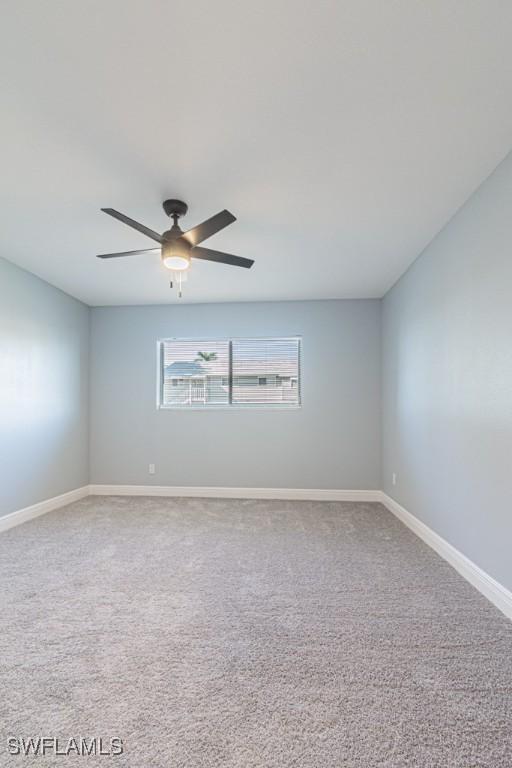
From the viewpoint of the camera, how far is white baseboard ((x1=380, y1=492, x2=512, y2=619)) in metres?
2.10

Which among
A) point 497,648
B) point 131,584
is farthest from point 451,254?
point 131,584

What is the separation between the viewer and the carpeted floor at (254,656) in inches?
50.4

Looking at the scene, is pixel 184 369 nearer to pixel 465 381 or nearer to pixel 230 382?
pixel 230 382

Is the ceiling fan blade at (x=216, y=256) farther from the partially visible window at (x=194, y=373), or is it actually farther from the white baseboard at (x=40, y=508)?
the white baseboard at (x=40, y=508)

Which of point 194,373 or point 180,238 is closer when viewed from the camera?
point 180,238

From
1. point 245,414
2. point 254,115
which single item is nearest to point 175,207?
point 254,115

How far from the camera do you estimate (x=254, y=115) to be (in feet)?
5.98

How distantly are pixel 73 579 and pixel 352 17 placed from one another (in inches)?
124

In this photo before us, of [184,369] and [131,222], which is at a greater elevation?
[131,222]

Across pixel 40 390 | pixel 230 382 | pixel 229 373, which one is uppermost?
pixel 229 373

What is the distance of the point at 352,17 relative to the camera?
1.36 m

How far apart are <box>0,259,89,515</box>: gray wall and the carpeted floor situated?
3.20ft

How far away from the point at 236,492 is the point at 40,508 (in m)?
2.13

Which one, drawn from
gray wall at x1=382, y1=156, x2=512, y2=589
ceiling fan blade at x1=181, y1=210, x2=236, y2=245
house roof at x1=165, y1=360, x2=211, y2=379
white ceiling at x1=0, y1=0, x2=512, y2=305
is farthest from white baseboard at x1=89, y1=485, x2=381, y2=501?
ceiling fan blade at x1=181, y1=210, x2=236, y2=245
